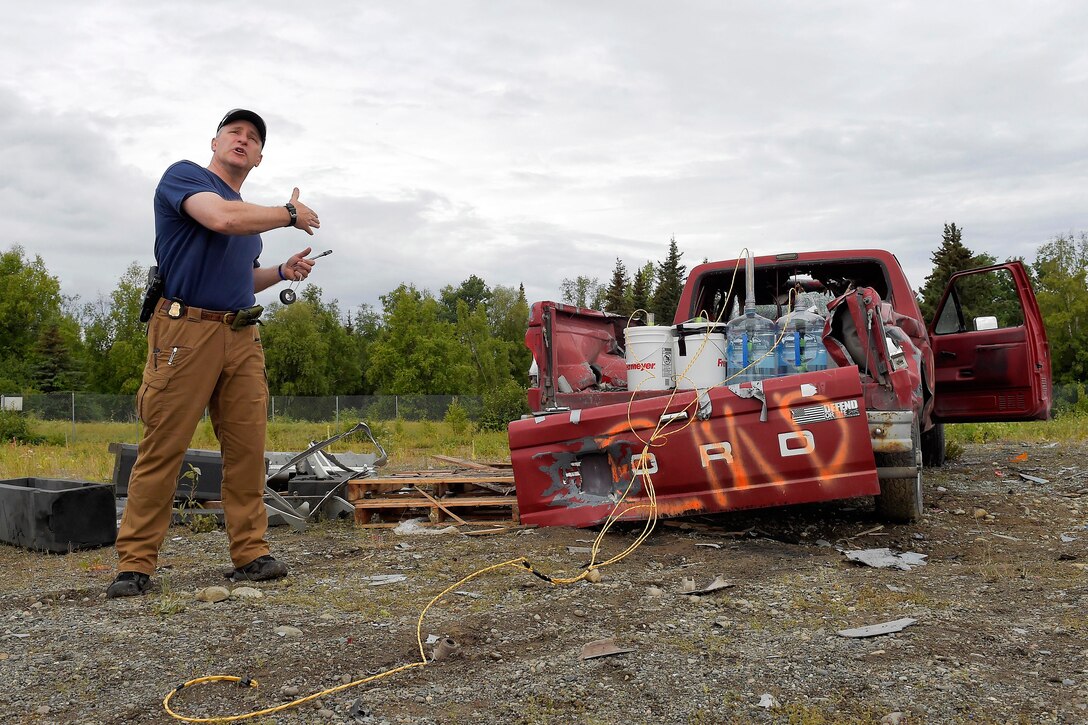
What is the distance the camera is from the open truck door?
23.5ft

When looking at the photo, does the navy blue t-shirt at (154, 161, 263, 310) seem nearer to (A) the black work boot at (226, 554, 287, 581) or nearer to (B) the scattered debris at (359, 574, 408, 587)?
(A) the black work boot at (226, 554, 287, 581)

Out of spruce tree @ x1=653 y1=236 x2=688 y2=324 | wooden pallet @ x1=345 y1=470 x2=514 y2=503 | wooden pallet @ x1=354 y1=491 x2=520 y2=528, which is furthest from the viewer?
spruce tree @ x1=653 y1=236 x2=688 y2=324

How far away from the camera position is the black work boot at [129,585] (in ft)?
12.6

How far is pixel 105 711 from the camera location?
2494mm

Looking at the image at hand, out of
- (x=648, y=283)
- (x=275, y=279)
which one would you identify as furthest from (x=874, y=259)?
(x=648, y=283)

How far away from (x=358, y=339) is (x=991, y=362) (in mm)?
67261

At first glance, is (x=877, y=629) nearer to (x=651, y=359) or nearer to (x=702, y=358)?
(x=702, y=358)

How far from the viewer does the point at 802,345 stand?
4.91 m

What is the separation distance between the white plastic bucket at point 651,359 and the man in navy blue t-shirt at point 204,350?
2.09 meters

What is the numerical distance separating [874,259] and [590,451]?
2.81 meters

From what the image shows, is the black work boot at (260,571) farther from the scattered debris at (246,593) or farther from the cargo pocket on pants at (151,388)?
the cargo pocket on pants at (151,388)

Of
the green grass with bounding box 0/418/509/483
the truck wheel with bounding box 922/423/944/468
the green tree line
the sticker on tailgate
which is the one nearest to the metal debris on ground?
the sticker on tailgate

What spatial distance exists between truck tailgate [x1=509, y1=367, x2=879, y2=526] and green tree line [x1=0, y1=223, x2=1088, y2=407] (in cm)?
4060

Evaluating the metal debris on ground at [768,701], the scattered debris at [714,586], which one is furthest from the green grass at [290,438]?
the metal debris on ground at [768,701]
